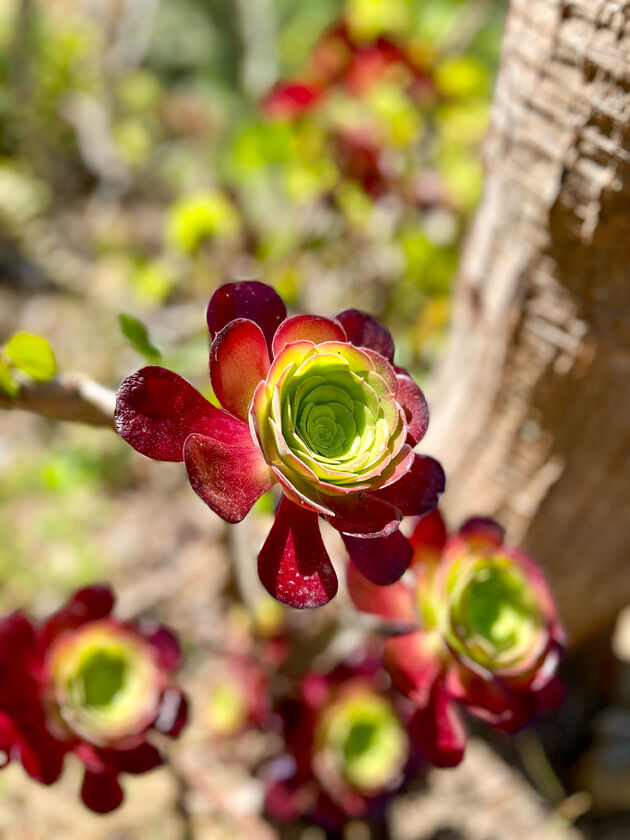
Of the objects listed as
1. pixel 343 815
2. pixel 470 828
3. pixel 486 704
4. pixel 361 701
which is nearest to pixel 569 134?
pixel 486 704

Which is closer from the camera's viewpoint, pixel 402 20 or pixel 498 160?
pixel 498 160

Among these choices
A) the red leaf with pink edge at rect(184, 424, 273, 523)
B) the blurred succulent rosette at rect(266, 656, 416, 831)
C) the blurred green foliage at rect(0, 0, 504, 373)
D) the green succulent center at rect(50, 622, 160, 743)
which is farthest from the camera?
the blurred green foliage at rect(0, 0, 504, 373)

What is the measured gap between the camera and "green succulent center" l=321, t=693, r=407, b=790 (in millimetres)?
1050

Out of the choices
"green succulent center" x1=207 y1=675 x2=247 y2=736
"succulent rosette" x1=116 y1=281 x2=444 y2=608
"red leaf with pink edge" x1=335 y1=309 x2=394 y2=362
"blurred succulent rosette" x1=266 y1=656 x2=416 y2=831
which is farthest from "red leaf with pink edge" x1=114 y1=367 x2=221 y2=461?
"green succulent center" x1=207 y1=675 x2=247 y2=736

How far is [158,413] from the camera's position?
449 mm

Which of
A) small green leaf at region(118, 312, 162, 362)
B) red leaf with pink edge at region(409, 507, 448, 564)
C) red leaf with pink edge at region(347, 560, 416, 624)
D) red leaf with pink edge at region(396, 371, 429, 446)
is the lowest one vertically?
red leaf with pink edge at region(347, 560, 416, 624)

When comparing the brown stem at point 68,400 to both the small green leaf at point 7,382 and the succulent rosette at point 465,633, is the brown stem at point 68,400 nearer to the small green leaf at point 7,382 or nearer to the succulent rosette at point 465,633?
the small green leaf at point 7,382

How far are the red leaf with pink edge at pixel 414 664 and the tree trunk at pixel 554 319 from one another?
1.15 ft

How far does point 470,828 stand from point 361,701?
1.32 feet

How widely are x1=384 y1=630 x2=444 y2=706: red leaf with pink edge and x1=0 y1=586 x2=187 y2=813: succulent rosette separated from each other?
25 cm

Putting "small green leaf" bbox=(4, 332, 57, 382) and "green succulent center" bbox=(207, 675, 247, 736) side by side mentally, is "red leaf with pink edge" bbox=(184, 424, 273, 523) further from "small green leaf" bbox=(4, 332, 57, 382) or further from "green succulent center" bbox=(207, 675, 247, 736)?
"green succulent center" bbox=(207, 675, 247, 736)

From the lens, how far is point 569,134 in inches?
25.0

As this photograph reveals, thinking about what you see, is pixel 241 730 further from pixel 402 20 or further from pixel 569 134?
pixel 402 20

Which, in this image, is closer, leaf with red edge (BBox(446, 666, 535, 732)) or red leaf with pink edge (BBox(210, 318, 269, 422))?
red leaf with pink edge (BBox(210, 318, 269, 422))
